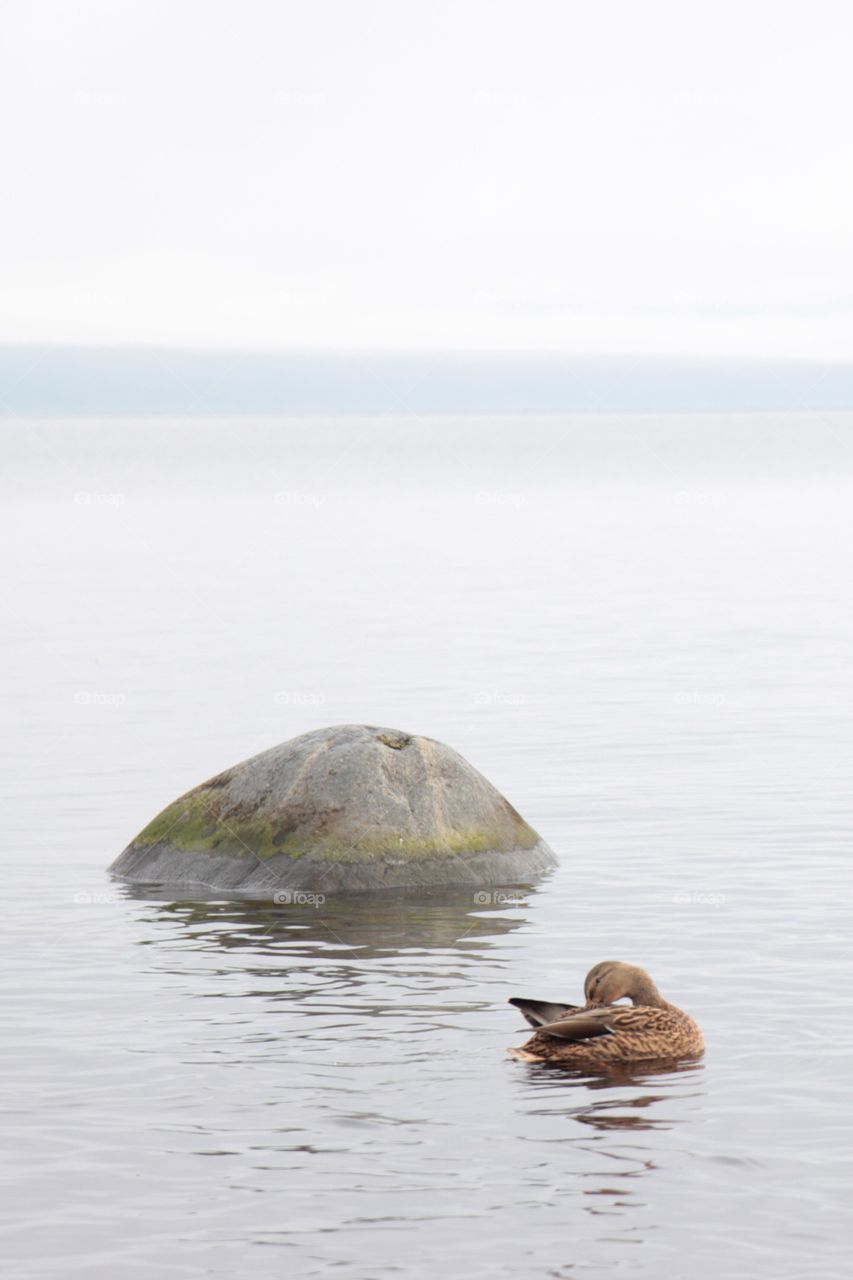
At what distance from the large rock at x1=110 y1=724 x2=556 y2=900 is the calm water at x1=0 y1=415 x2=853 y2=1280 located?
51 cm

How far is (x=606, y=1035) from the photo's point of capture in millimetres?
12648

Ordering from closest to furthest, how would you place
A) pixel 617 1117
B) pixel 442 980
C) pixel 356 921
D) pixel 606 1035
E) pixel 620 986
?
pixel 617 1117 → pixel 606 1035 → pixel 620 986 → pixel 442 980 → pixel 356 921

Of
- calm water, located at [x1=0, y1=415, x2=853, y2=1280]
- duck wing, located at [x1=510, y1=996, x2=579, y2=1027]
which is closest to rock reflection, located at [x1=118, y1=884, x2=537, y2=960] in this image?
calm water, located at [x1=0, y1=415, x2=853, y2=1280]

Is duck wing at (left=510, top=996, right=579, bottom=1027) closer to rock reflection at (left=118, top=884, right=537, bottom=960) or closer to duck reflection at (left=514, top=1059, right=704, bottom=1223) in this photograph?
duck reflection at (left=514, top=1059, right=704, bottom=1223)

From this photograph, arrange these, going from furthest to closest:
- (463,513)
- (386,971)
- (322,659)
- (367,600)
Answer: (463,513) < (367,600) < (322,659) < (386,971)

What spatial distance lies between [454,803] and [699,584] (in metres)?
36.8

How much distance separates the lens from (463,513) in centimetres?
9275

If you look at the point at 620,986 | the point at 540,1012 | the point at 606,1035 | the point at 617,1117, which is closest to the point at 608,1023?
the point at 606,1035

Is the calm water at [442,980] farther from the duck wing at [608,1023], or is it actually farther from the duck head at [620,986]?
the duck head at [620,986]

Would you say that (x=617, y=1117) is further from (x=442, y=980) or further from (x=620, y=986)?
(x=442, y=980)

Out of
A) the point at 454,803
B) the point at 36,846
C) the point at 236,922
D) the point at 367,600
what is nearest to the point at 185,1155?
the point at 236,922

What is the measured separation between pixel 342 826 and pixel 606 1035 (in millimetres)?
5743

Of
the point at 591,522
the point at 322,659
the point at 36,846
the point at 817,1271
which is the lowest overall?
the point at 817,1271

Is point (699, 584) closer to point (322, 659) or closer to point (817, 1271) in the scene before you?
point (322, 659)
